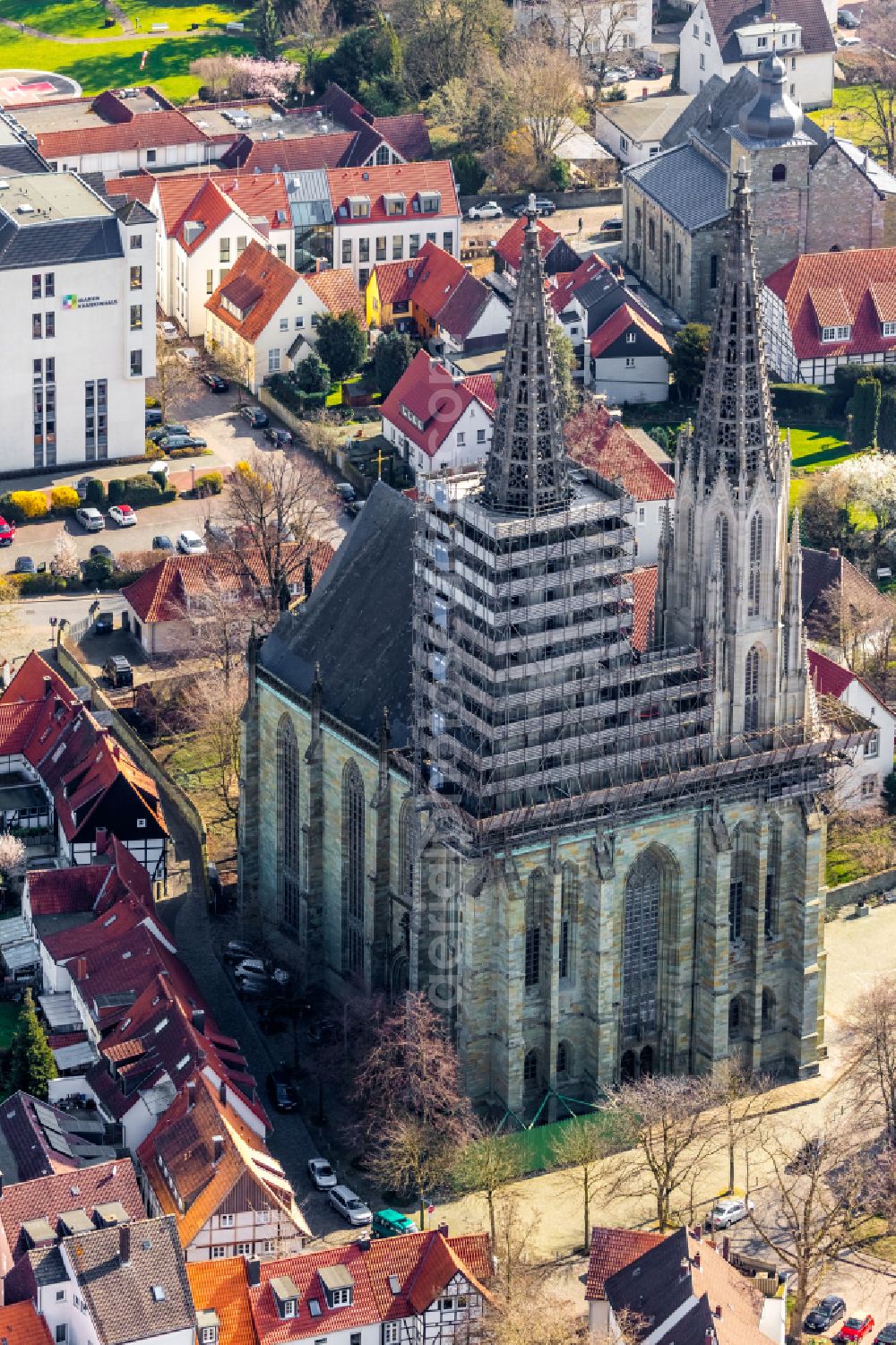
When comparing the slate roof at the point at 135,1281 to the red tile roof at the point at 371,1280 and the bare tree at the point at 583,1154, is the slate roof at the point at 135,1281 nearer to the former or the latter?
the red tile roof at the point at 371,1280

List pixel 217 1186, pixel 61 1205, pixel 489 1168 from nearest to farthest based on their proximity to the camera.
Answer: pixel 61 1205 → pixel 217 1186 → pixel 489 1168

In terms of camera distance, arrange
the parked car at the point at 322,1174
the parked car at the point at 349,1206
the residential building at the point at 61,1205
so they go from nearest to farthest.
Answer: the residential building at the point at 61,1205 < the parked car at the point at 349,1206 < the parked car at the point at 322,1174

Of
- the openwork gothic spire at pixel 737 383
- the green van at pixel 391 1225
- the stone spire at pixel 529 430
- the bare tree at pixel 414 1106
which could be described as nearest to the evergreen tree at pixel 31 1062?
the bare tree at pixel 414 1106

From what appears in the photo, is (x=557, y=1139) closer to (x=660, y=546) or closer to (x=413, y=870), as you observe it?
(x=413, y=870)

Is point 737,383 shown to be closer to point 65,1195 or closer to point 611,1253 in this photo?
point 611,1253

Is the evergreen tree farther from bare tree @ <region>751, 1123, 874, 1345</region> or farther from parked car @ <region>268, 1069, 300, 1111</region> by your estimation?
bare tree @ <region>751, 1123, 874, 1345</region>

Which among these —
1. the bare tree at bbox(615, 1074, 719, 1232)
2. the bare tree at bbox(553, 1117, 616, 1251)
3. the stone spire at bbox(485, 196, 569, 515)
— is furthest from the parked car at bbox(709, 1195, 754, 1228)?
the stone spire at bbox(485, 196, 569, 515)

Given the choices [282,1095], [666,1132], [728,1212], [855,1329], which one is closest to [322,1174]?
[282,1095]

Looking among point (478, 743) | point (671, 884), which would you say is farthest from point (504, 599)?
point (671, 884)
